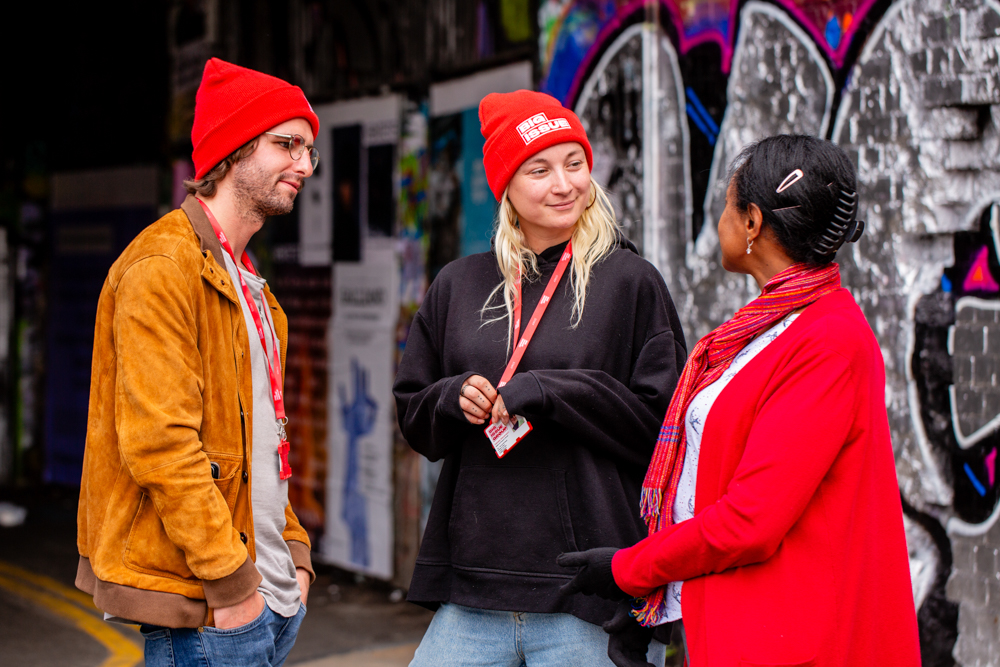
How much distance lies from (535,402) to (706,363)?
397 millimetres

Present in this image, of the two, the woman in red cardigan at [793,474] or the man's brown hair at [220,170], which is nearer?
the woman in red cardigan at [793,474]

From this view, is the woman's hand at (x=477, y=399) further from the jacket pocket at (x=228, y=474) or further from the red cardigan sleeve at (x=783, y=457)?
the red cardigan sleeve at (x=783, y=457)

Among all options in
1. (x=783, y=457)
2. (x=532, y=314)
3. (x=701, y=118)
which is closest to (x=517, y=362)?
(x=532, y=314)

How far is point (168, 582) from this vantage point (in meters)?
2.26

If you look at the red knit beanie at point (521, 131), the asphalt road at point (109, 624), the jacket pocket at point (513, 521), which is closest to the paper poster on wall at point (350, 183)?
the asphalt road at point (109, 624)

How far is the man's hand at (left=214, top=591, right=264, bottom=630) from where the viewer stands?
7.50 ft

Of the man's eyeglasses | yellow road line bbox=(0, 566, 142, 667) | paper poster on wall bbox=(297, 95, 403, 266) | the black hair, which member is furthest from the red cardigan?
paper poster on wall bbox=(297, 95, 403, 266)

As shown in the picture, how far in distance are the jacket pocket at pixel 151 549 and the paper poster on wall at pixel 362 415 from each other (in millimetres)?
3940

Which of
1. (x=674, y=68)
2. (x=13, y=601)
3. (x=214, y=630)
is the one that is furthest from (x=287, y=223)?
(x=214, y=630)

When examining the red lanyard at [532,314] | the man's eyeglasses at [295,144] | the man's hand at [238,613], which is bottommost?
the man's hand at [238,613]

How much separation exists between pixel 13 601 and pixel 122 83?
4.83 m

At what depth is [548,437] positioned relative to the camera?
253cm

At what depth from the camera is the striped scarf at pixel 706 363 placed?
2051 millimetres

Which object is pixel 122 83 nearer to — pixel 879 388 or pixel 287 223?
pixel 287 223
